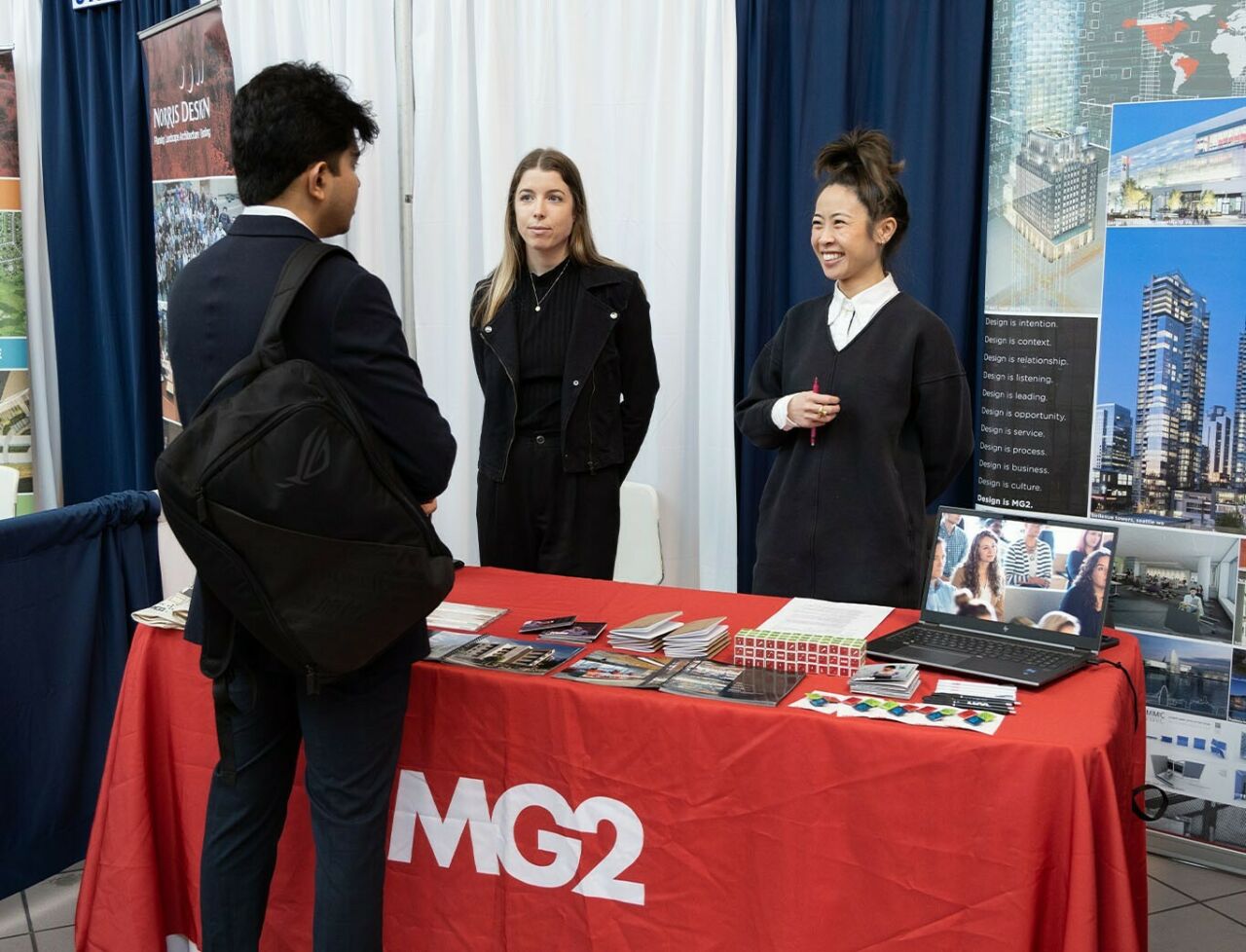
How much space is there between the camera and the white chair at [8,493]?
3.34 m

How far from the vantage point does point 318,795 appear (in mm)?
1559

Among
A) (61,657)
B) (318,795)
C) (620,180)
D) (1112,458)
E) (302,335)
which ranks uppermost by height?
(620,180)

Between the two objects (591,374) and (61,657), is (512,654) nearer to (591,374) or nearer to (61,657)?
(591,374)

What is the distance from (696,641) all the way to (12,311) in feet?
12.8

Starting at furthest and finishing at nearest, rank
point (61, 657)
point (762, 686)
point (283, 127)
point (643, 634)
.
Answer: point (61, 657) → point (643, 634) → point (762, 686) → point (283, 127)

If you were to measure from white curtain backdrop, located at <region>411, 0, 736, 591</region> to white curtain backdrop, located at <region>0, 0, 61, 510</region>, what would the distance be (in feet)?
6.86

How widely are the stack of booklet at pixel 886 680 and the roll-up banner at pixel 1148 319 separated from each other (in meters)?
1.29

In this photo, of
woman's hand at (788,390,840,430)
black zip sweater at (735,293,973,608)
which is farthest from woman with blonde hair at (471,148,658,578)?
woman's hand at (788,390,840,430)

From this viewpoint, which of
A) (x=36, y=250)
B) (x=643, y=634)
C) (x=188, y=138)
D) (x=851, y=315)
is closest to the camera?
(x=643, y=634)

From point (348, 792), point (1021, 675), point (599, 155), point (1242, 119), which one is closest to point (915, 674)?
point (1021, 675)

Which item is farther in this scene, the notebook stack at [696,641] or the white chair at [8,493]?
the white chair at [8,493]

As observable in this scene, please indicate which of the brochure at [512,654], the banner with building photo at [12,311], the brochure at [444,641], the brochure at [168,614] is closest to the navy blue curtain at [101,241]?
→ the banner with building photo at [12,311]

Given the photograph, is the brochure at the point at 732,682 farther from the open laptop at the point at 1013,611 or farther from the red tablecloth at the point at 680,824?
the open laptop at the point at 1013,611

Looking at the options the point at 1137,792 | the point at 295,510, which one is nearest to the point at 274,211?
the point at 295,510
